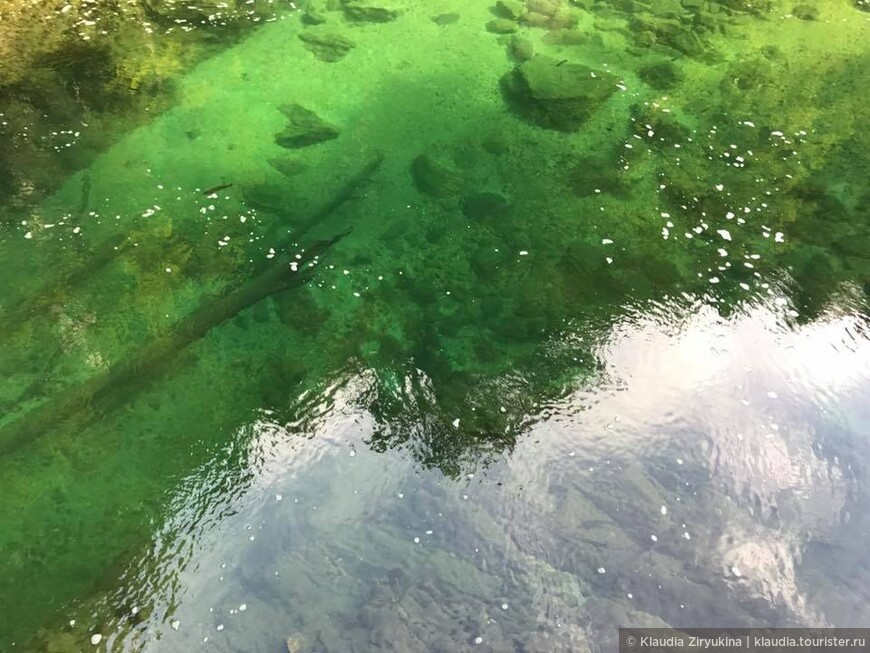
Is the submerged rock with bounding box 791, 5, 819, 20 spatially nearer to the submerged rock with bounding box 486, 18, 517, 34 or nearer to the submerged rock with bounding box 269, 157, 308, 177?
the submerged rock with bounding box 486, 18, 517, 34

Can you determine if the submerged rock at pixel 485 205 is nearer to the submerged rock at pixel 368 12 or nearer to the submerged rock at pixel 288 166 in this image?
the submerged rock at pixel 288 166

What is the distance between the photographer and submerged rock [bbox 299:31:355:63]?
583 cm

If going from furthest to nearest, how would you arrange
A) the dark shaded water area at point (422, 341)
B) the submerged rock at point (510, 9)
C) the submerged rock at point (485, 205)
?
the submerged rock at point (510, 9) < the submerged rock at point (485, 205) < the dark shaded water area at point (422, 341)

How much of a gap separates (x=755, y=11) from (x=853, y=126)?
2166 mm

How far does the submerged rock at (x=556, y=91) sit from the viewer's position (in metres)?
5.27

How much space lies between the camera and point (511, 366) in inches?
143

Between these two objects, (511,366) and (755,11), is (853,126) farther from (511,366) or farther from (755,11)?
(511,366)

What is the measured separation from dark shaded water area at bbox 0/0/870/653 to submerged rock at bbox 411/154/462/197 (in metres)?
0.03

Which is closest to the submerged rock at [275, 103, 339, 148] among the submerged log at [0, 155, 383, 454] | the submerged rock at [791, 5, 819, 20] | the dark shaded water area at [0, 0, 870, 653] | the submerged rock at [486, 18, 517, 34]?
the dark shaded water area at [0, 0, 870, 653]

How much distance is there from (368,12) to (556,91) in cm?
231

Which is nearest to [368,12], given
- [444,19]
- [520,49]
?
[444,19]

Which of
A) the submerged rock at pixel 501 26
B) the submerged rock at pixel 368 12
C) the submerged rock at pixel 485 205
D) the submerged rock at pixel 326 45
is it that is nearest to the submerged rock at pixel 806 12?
the submerged rock at pixel 501 26

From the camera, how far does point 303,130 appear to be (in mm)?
5035

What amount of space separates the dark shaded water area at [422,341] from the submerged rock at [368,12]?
48 centimetres
